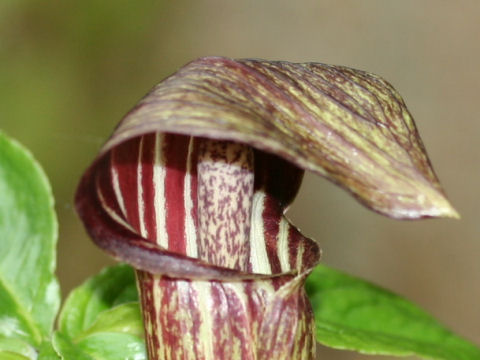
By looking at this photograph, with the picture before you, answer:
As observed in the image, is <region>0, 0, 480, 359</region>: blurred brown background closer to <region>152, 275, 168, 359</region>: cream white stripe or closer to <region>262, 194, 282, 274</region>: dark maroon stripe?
<region>262, 194, 282, 274</region>: dark maroon stripe

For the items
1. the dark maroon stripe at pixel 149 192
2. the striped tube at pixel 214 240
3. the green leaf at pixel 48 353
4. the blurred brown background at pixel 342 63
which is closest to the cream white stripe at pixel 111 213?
the striped tube at pixel 214 240

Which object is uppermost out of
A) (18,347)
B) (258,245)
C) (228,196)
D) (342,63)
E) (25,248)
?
(228,196)

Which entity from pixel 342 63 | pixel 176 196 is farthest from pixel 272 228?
pixel 342 63

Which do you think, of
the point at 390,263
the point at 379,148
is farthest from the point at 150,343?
the point at 390,263

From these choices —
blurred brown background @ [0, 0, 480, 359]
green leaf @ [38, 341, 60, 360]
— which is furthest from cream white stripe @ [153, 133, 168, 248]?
blurred brown background @ [0, 0, 480, 359]

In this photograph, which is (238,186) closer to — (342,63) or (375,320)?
(375,320)

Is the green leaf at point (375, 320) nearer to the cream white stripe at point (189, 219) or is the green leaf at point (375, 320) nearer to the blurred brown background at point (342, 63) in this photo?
the cream white stripe at point (189, 219)

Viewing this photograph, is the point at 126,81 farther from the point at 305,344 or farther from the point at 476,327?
the point at 305,344
